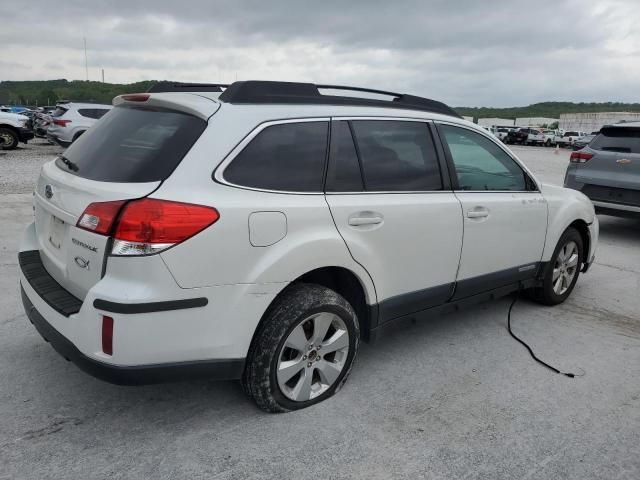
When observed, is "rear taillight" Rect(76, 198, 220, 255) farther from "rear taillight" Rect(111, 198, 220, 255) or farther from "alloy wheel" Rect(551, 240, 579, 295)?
"alloy wheel" Rect(551, 240, 579, 295)

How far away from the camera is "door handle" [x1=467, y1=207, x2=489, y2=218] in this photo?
12.0 ft

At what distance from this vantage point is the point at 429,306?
11.8ft

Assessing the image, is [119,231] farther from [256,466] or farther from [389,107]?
[389,107]

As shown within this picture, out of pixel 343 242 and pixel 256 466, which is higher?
pixel 343 242

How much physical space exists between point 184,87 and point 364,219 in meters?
1.45

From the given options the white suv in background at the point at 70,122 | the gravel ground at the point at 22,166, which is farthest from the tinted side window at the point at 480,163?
the white suv in background at the point at 70,122

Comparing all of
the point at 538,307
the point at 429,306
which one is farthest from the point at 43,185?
the point at 538,307

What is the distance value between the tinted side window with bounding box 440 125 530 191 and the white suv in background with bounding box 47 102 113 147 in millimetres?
13971

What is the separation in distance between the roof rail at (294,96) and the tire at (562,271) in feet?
6.32

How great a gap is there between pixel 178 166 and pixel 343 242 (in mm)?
945

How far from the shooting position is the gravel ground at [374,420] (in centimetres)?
254

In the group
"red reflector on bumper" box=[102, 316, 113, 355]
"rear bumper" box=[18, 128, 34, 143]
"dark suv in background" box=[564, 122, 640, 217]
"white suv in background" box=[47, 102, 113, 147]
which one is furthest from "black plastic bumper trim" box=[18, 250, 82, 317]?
"rear bumper" box=[18, 128, 34, 143]

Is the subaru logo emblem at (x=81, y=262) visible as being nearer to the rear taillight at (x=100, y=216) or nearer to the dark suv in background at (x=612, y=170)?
the rear taillight at (x=100, y=216)

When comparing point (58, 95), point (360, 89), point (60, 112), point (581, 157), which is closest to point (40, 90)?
point (58, 95)
